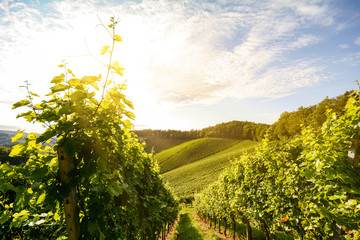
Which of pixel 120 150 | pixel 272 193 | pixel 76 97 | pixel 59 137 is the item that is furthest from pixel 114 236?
pixel 272 193

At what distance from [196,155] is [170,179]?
26.7m

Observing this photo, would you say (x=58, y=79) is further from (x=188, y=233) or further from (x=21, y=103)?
(x=188, y=233)

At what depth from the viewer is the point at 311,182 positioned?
495 cm

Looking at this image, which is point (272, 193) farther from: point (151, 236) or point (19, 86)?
point (19, 86)

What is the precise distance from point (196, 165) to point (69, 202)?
68932 mm

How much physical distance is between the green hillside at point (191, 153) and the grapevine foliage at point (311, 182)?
72.6 meters

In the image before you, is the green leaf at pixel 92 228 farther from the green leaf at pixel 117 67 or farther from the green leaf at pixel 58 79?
the green leaf at pixel 117 67

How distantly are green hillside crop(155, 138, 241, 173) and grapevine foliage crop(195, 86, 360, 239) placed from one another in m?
72.6

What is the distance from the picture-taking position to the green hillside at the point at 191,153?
80537 mm

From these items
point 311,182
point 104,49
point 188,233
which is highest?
point 104,49

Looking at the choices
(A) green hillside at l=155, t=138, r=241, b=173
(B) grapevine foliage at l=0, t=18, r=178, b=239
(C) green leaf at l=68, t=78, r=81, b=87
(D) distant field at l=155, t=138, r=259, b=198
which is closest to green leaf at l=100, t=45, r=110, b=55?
(B) grapevine foliage at l=0, t=18, r=178, b=239

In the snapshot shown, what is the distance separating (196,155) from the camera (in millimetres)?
84688

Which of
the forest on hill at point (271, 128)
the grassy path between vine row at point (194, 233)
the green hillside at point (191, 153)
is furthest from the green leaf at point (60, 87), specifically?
the green hillside at point (191, 153)

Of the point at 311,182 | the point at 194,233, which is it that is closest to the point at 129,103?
the point at 311,182
